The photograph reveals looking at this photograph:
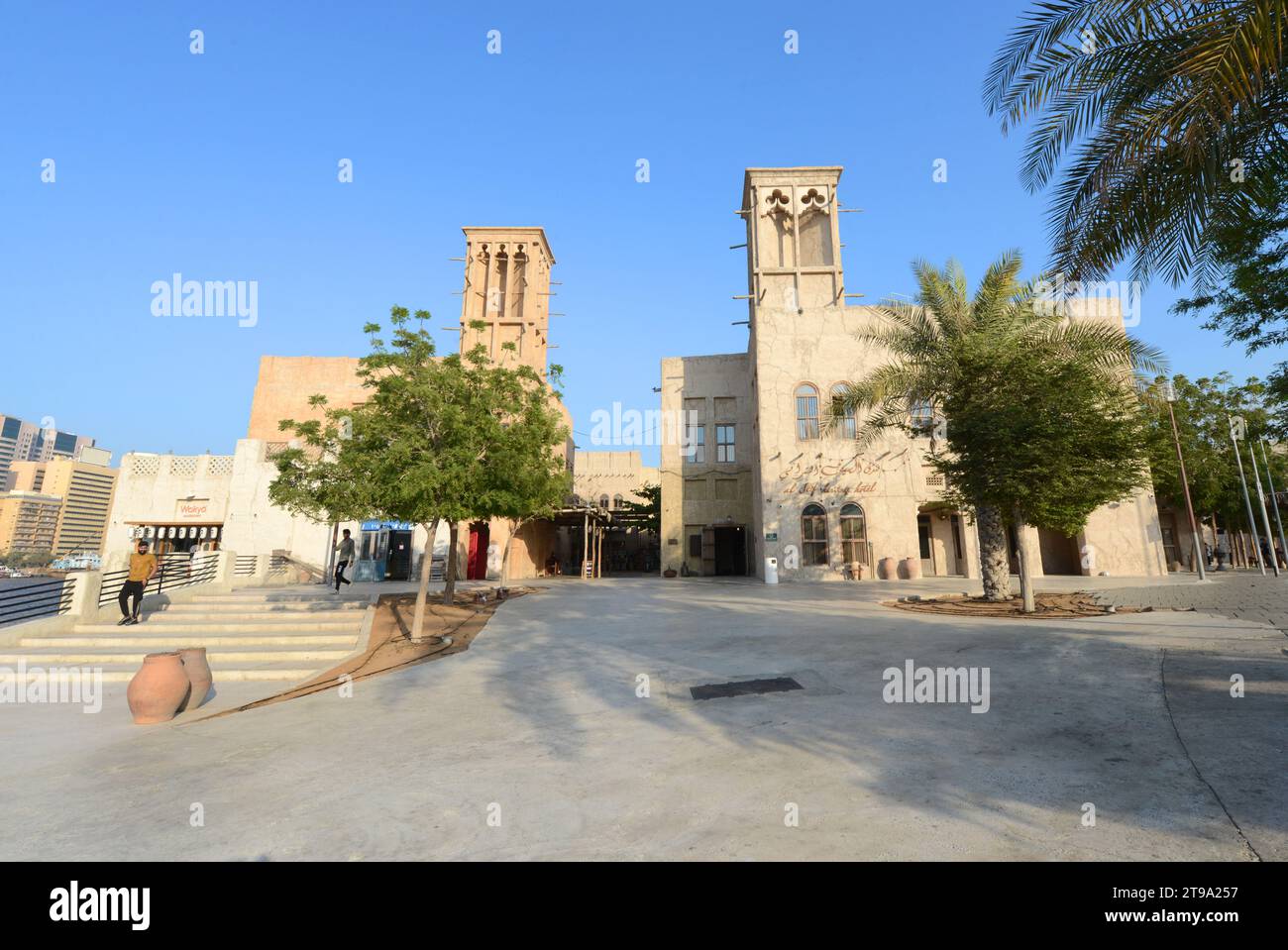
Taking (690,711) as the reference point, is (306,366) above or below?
above

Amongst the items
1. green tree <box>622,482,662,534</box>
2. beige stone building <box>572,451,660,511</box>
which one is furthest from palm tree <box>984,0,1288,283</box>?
beige stone building <box>572,451,660,511</box>

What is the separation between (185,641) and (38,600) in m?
3.95

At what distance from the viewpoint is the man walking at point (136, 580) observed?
1172cm

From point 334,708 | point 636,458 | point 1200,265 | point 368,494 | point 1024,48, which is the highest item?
point 636,458

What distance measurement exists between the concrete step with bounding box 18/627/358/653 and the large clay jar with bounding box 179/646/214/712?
119 inches

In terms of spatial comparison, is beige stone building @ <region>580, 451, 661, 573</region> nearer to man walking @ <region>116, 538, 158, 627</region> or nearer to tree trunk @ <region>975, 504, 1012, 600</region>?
tree trunk @ <region>975, 504, 1012, 600</region>

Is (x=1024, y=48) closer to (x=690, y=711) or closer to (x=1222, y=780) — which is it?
(x=1222, y=780)

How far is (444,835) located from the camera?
344cm

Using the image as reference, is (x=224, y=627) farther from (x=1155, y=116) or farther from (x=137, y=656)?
(x=1155, y=116)

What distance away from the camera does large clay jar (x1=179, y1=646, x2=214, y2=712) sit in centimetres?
734

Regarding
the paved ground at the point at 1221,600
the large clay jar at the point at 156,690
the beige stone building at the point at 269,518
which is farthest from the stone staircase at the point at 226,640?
the paved ground at the point at 1221,600

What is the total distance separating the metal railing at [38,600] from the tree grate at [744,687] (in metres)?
13.3

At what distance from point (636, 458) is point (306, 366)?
1151 inches
